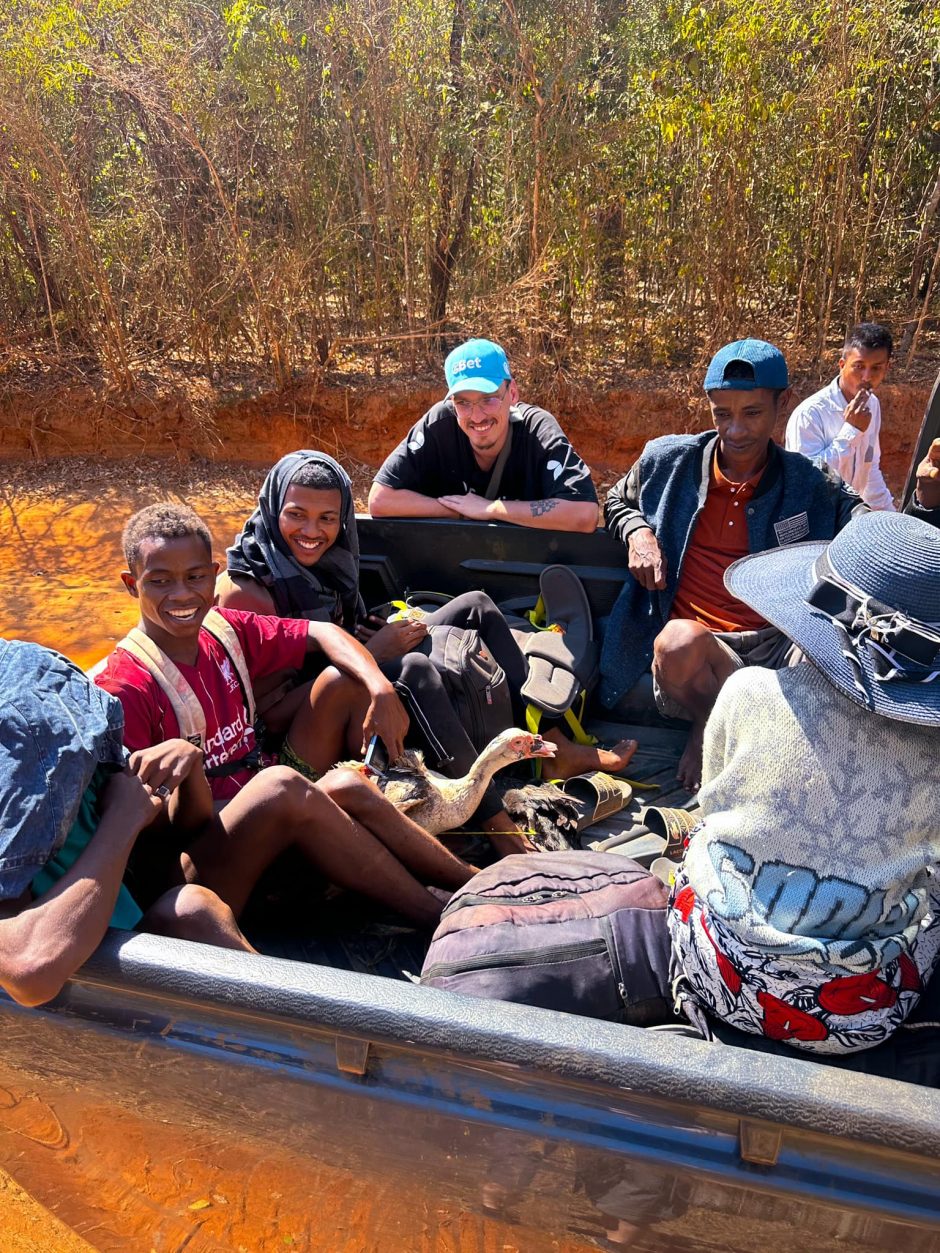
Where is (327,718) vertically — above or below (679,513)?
below

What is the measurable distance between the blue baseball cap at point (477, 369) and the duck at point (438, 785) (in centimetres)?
153

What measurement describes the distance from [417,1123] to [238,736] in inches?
48.9

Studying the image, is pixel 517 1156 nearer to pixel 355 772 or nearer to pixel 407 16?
pixel 355 772

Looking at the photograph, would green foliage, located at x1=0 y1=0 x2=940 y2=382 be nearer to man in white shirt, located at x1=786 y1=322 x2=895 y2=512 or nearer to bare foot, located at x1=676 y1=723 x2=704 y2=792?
man in white shirt, located at x1=786 y1=322 x2=895 y2=512

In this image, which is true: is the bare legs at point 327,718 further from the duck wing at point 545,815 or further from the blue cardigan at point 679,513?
the blue cardigan at point 679,513

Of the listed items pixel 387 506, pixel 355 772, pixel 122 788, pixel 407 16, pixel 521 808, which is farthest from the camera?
pixel 407 16

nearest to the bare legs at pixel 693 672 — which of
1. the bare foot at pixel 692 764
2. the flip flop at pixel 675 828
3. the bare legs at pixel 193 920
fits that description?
the bare foot at pixel 692 764

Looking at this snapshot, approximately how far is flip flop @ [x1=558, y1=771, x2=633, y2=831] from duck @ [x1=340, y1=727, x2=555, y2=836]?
0.34 m

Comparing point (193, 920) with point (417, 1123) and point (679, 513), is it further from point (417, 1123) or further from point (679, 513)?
point (679, 513)

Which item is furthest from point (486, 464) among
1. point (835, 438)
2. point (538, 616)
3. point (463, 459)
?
point (835, 438)

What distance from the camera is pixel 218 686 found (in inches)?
100

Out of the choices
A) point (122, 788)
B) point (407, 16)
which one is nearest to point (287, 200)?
point (407, 16)

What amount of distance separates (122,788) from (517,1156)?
3.19 feet

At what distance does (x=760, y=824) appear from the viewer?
1.67 metres
